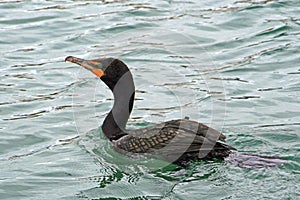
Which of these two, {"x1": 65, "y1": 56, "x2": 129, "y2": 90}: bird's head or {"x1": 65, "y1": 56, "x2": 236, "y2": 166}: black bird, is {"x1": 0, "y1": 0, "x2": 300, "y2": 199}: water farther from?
{"x1": 65, "y1": 56, "x2": 129, "y2": 90}: bird's head

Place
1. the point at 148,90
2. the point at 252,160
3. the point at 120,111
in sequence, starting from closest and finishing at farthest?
the point at 252,160
the point at 120,111
the point at 148,90

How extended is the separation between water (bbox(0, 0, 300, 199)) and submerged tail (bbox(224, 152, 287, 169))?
0.30 feet

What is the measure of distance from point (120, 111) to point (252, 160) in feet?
5.15

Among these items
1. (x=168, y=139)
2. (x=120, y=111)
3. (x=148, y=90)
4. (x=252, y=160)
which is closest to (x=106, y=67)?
(x=120, y=111)

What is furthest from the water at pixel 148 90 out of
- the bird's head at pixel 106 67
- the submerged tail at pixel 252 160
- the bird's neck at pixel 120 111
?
the bird's head at pixel 106 67

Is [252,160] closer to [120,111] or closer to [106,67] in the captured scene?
[120,111]

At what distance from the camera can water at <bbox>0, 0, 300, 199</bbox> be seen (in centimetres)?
741

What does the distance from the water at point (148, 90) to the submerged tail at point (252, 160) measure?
0.09 meters

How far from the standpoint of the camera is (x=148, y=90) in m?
10.1

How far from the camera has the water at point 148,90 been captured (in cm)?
741

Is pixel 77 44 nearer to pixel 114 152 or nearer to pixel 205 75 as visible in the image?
pixel 205 75

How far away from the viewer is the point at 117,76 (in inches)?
322

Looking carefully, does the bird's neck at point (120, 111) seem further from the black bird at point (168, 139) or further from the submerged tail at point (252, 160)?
the submerged tail at point (252, 160)

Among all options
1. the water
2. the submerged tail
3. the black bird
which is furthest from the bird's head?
the submerged tail
